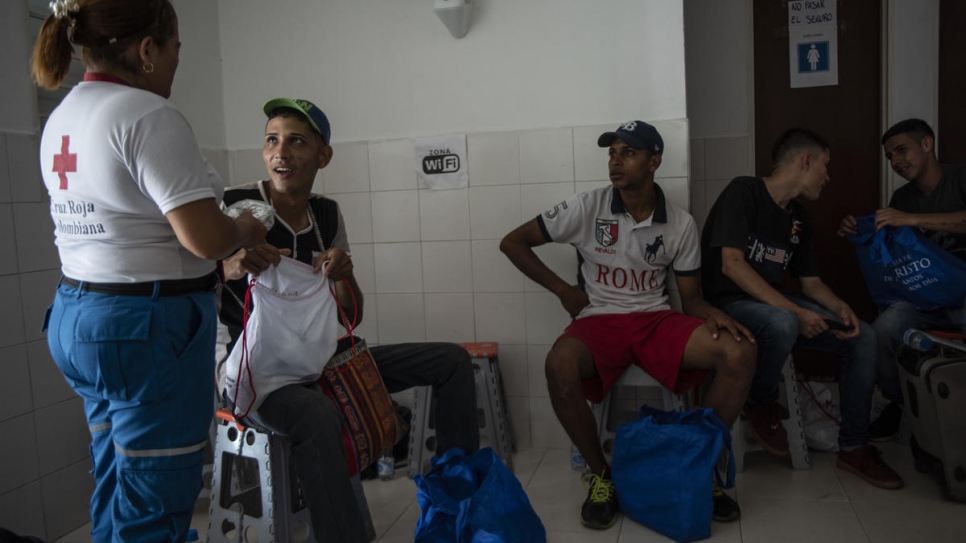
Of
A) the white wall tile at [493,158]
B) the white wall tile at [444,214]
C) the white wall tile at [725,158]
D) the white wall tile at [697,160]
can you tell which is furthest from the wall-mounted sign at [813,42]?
the white wall tile at [444,214]

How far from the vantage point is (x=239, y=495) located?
2275 mm

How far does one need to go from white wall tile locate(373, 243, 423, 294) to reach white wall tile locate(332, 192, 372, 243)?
8cm

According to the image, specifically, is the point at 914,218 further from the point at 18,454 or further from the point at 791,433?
the point at 18,454

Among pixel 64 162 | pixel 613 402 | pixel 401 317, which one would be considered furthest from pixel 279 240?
pixel 613 402

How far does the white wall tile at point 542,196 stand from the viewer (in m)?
2.90

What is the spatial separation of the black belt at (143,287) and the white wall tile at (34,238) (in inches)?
39.8

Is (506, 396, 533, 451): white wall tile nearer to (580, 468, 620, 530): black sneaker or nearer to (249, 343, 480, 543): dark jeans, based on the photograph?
(580, 468, 620, 530): black sneaker

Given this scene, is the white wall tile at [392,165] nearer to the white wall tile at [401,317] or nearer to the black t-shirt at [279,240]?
the white wall tile at [401,317]

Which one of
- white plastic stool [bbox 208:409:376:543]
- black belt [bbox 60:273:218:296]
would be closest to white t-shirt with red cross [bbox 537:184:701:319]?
→ white plastic stool [bbox 208:409:376:543]

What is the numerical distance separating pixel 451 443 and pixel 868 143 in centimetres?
261

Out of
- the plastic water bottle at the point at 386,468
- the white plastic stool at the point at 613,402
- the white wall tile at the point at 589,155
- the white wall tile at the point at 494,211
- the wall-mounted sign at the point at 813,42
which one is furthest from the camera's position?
the wall-mounted sign at the point at 813,42

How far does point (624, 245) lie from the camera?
2.62m

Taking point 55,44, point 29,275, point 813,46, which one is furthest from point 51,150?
point 813,46

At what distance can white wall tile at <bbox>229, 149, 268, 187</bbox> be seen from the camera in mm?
3215
